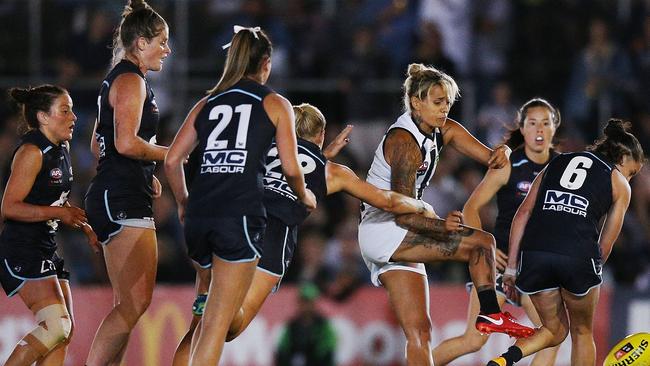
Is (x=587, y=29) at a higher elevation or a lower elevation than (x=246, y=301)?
higher

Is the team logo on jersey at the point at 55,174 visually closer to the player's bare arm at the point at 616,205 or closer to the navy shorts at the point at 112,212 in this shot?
the navy shorts at the point at 112,212

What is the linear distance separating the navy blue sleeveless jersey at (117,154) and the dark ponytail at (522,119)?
3108mm

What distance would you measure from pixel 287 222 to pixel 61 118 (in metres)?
1.71

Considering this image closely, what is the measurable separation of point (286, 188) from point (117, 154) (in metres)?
1.14

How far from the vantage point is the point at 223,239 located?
691 centimetres

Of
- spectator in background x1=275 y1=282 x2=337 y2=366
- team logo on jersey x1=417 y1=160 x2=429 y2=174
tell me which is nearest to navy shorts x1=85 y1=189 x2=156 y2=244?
team logo on jersey x1=417 y1=160 x2=429 y2=174

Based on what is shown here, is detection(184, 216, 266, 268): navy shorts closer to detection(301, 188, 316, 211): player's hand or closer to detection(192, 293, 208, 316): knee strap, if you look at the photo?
detection(301, 188, 316, 211): player's hand

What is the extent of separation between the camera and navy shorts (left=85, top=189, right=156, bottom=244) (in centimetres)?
775

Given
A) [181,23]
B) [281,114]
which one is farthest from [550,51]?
[281,114]

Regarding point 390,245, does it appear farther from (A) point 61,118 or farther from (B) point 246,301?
(A) point 61,118

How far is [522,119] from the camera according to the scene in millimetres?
9469

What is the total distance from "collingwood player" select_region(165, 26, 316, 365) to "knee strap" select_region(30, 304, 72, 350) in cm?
143

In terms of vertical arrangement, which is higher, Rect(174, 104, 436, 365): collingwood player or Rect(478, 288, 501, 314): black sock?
Rect(174, 104, 436, 365): collingwood player

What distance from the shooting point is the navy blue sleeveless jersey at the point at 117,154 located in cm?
776
